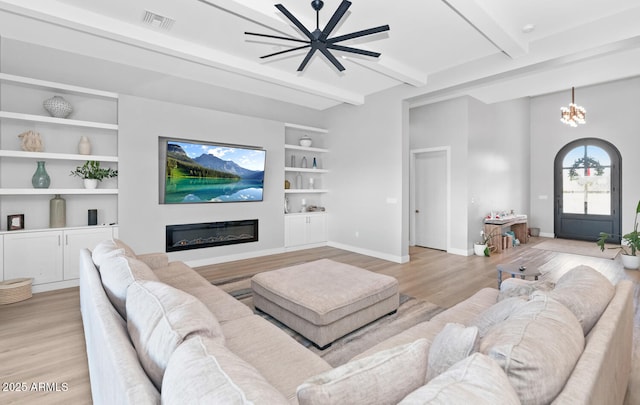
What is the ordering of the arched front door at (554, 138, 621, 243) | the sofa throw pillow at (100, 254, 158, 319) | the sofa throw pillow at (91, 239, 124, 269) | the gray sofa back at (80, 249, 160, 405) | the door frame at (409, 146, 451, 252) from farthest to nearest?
1. the arched front door at (554, 138, 621, 243)
2. the door frame at (409, 146, 451, 252)
3. the sofa throw pillow at (91, 239, 124, 269)
4. the sofa throw pillow at (100, 254, 158, 319)
5. the gray sofa back at (80, 249, 160, 405)

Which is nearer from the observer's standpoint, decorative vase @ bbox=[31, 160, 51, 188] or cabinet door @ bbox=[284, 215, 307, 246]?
decorative vase @ bbox=[31, 160, 51, 188]

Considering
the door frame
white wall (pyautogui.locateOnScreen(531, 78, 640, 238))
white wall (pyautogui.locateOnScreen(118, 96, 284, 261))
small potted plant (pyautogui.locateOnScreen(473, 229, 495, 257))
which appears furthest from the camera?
white wall (pyautogui.locateOnScreen(531, 78, 640, 238))

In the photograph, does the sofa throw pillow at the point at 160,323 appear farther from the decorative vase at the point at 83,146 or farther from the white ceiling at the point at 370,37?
the decorative vase at the point at 83,146

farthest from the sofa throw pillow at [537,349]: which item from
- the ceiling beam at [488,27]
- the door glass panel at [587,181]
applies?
the door glass panel at [587,181]

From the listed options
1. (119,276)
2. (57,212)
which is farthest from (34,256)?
(119,276)

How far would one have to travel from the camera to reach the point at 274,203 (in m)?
6.03

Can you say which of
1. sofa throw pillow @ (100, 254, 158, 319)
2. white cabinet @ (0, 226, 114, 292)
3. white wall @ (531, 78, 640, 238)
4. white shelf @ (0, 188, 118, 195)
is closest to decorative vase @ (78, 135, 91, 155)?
white shelf @ (0, 188, 118, 195)

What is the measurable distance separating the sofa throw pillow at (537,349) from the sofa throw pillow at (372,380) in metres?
0.25

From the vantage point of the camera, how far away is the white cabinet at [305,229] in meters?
6.23

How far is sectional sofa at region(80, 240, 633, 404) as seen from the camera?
0.78 meters

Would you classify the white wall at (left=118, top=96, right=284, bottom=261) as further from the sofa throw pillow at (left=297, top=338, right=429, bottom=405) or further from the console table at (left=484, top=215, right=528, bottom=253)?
the sofa throw pillow at (left=297, top=338, right=429, bottom=405)

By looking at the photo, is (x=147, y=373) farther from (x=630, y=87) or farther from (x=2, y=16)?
(x=630, y=87)

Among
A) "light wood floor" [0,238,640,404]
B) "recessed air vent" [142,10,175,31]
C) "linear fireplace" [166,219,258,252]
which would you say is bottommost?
"light wood floor" [0,238,640,404]

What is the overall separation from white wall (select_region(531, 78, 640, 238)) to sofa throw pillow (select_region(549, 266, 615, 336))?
7.44 metres
